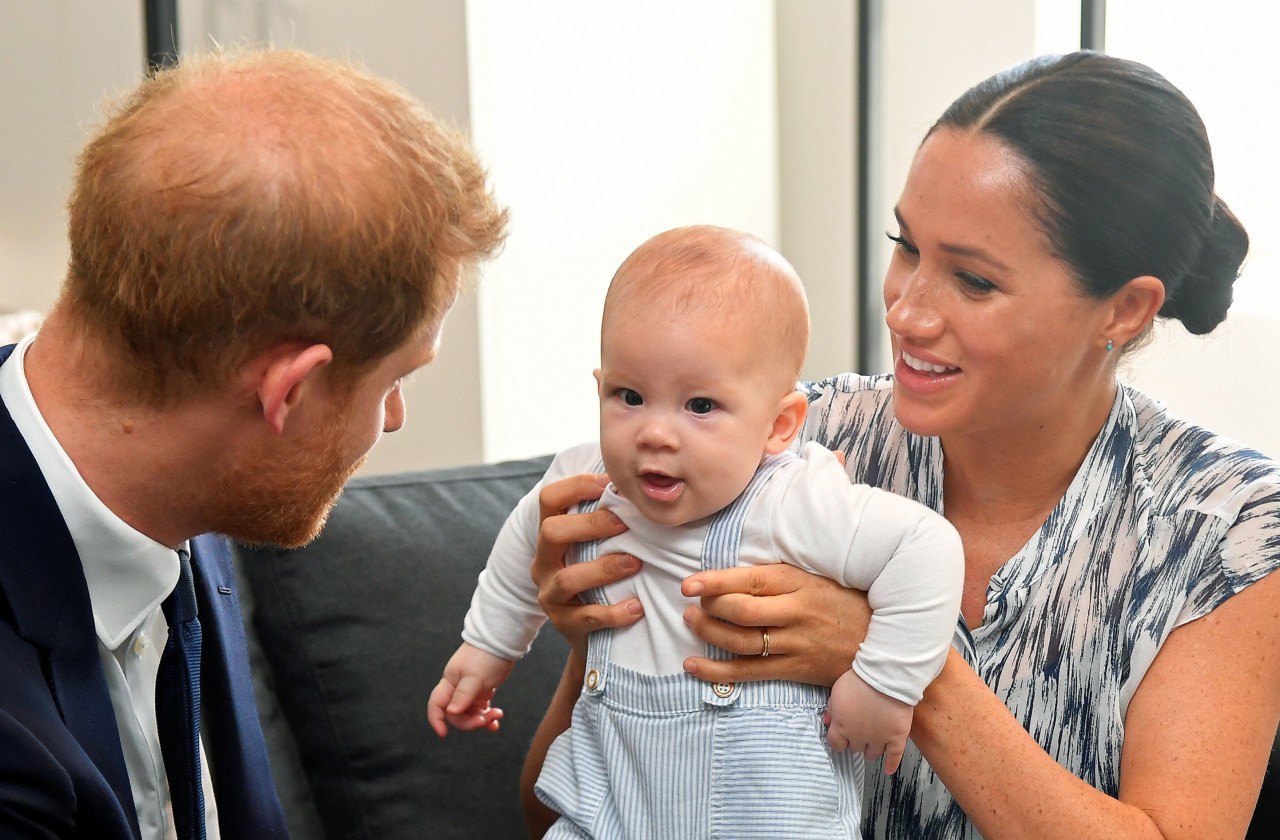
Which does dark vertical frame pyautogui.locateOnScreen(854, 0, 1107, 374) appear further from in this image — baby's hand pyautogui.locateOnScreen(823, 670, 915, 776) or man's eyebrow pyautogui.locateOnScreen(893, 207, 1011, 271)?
baby's hand pyautogui.locateOnScreen(823, 670, 915, 776)

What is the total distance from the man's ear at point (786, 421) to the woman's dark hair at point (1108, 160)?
360 millimetres

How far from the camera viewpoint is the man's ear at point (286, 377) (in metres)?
1.21

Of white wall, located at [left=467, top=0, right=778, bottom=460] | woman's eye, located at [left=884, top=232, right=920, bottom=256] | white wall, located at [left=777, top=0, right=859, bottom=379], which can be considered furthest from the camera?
white wall, located at [left=777, top=0, right=859, bottom=379]

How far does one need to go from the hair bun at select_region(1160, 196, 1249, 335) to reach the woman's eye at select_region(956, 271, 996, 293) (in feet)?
0.85

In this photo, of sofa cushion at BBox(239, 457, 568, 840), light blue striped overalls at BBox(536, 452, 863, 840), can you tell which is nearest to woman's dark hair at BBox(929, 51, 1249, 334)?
light blue striped overalls at BBox(536, 452, 863, 840)

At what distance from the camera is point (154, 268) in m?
1.16

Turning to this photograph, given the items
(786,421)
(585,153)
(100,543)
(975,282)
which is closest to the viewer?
(100,543)

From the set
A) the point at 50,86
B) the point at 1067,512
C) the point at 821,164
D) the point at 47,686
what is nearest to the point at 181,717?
the point at 47,686

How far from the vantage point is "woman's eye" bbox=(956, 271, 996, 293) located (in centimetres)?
147

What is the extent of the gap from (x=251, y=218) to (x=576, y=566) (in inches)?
19.9

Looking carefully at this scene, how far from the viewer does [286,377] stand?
1.21 metres

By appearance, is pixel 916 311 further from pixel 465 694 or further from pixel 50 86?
pixel 50 86

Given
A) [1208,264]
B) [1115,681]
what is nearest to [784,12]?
[1208,264]

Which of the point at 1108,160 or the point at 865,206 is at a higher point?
the point at 1108,160
